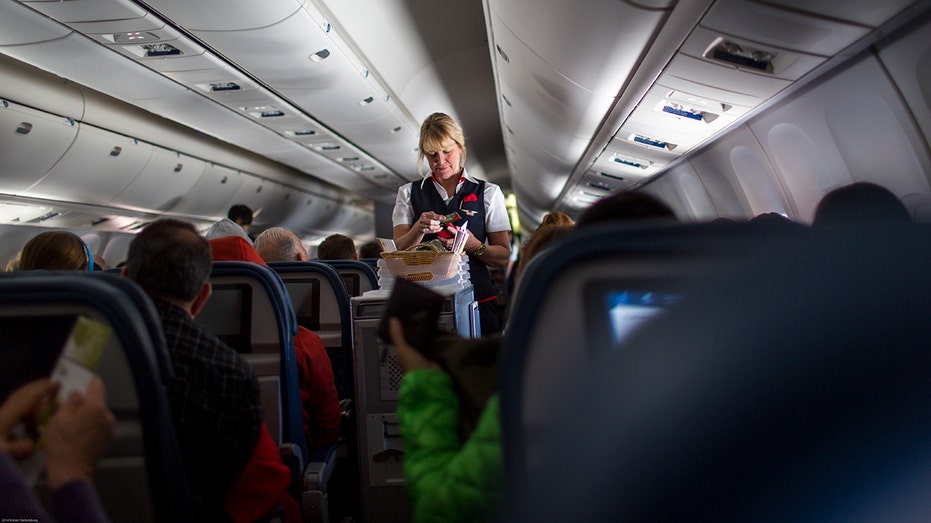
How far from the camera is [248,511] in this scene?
5.39 feet

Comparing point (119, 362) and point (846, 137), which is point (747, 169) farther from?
point (119, 362)

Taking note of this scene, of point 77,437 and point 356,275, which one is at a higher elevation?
point 356,275

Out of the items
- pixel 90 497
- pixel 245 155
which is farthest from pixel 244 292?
pixel 245 155

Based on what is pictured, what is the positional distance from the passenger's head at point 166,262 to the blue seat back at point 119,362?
12.0 inches

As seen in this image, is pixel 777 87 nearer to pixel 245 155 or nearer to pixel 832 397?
pixel 832 397

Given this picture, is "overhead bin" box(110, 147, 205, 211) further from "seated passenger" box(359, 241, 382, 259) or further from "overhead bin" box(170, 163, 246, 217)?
"seated passenger" box(359, 241, 382, 259)

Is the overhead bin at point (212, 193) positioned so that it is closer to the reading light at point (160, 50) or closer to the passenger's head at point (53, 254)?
the reading light at point (160, 50)

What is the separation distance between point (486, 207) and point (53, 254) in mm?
2107

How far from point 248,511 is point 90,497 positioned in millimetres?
595

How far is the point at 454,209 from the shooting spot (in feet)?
10.7

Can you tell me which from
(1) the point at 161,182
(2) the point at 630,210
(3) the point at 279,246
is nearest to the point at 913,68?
(2) the point at 630,210

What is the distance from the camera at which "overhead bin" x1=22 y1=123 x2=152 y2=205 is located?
693 centimetres

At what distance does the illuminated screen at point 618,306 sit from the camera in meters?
0.89

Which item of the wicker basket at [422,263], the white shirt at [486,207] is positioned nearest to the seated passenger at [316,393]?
the wicker basket at [422,263]
